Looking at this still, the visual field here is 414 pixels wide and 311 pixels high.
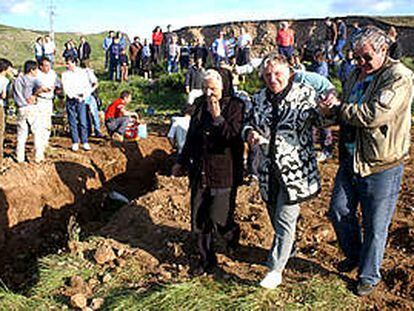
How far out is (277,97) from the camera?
3.59m

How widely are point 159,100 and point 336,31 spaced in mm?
6495

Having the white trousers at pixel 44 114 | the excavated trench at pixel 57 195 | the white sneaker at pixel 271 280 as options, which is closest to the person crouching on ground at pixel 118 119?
the excavated trench at pixel 57 195

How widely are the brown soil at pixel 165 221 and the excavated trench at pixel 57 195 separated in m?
0.02

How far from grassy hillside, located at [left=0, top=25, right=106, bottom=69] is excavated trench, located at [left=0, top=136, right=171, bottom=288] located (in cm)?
1945

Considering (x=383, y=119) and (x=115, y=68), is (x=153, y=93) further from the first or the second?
(x=383, y=119)

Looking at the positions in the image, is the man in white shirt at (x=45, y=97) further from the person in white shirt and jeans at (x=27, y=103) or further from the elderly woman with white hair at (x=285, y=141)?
the elderly woman with white hair at (x=285, y=141)

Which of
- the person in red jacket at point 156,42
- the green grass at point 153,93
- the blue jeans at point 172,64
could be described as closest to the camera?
the green grass at point 153,93

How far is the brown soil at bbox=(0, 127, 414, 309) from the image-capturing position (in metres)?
4.35

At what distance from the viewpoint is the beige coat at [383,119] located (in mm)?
3260

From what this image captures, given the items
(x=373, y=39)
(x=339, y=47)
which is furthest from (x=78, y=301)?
(x=339, y=47)

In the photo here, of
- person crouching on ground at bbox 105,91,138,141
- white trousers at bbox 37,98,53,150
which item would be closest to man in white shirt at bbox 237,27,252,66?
person crouching on ground at bbox 105,91,138,141

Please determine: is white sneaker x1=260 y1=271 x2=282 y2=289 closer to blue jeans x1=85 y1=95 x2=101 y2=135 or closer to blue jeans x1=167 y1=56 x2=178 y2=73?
blue jeans x1=85 y1=95 x2=101 y2=135

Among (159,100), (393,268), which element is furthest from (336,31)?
(393,268)

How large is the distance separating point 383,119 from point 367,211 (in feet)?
2.40
